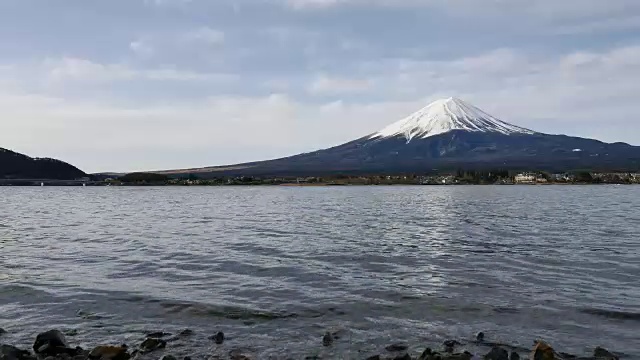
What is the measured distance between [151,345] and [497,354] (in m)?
7.82

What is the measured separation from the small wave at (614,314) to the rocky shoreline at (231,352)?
3.48 metres

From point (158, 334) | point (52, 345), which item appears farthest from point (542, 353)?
point (52, 345)

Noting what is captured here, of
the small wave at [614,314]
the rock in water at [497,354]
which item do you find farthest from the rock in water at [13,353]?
the small wave at [614,314]

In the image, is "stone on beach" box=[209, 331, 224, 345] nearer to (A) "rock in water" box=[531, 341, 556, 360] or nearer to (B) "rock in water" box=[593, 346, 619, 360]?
(A) "rock in water" box=[531, 341, 556, 360]

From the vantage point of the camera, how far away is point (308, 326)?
50.1ft

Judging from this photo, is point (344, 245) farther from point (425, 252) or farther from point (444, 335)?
point (444, 335)

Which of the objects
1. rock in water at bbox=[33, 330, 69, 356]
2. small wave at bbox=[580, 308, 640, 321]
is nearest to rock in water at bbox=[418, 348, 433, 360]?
small wave at bbox=[580, 308, 640, 321]

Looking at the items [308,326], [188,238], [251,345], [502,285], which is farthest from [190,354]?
[188,238]

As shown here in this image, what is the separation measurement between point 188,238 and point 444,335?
25.4 meters

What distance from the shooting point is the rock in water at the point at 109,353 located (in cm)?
1228

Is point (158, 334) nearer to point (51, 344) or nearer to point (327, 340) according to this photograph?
point (51, 344)

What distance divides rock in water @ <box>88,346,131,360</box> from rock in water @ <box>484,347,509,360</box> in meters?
7.81

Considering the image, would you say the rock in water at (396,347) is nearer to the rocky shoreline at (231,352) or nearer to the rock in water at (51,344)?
the rocky shoreline at (231,352)

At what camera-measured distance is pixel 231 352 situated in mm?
13180
